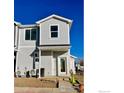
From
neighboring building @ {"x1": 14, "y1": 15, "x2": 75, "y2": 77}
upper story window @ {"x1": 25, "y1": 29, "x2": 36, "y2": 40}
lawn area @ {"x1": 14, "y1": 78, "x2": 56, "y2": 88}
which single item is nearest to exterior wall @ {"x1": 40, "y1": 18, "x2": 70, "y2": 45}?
neighboring building @ {"x1": 14, "y1": 15, "x2": 75, "y2": 77}

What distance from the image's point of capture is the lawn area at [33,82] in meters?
3.42

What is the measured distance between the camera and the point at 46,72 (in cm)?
342

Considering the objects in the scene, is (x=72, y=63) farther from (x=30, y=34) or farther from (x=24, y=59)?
(x=30, y=34)

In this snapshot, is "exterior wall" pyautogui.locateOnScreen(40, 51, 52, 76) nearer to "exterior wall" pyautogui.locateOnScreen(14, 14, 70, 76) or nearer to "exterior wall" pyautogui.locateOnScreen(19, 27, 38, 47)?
"exterior wall" pyautogui.locateOnScreen(14, 14, 70, 76)

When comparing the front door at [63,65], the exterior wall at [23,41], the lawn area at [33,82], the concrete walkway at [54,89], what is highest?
the exterior wall at [23,41]

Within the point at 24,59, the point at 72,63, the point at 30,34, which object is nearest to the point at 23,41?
the point at 30,34

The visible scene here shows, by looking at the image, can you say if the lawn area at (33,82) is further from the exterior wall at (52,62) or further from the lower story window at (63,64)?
the lower story window at (63,64)

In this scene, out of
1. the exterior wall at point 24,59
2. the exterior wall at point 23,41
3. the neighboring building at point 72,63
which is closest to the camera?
the neighboring building at point 72,63

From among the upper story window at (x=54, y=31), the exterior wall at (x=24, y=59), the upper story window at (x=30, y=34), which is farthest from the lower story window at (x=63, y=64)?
the upper story window at (x=30, y=34)

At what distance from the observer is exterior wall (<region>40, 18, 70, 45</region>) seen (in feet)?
11.0

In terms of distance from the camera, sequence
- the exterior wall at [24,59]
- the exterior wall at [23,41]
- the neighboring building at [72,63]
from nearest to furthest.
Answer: the neighboring building at [72,63], the exterior wall at [24,59], the exterior wall at [23,41]
